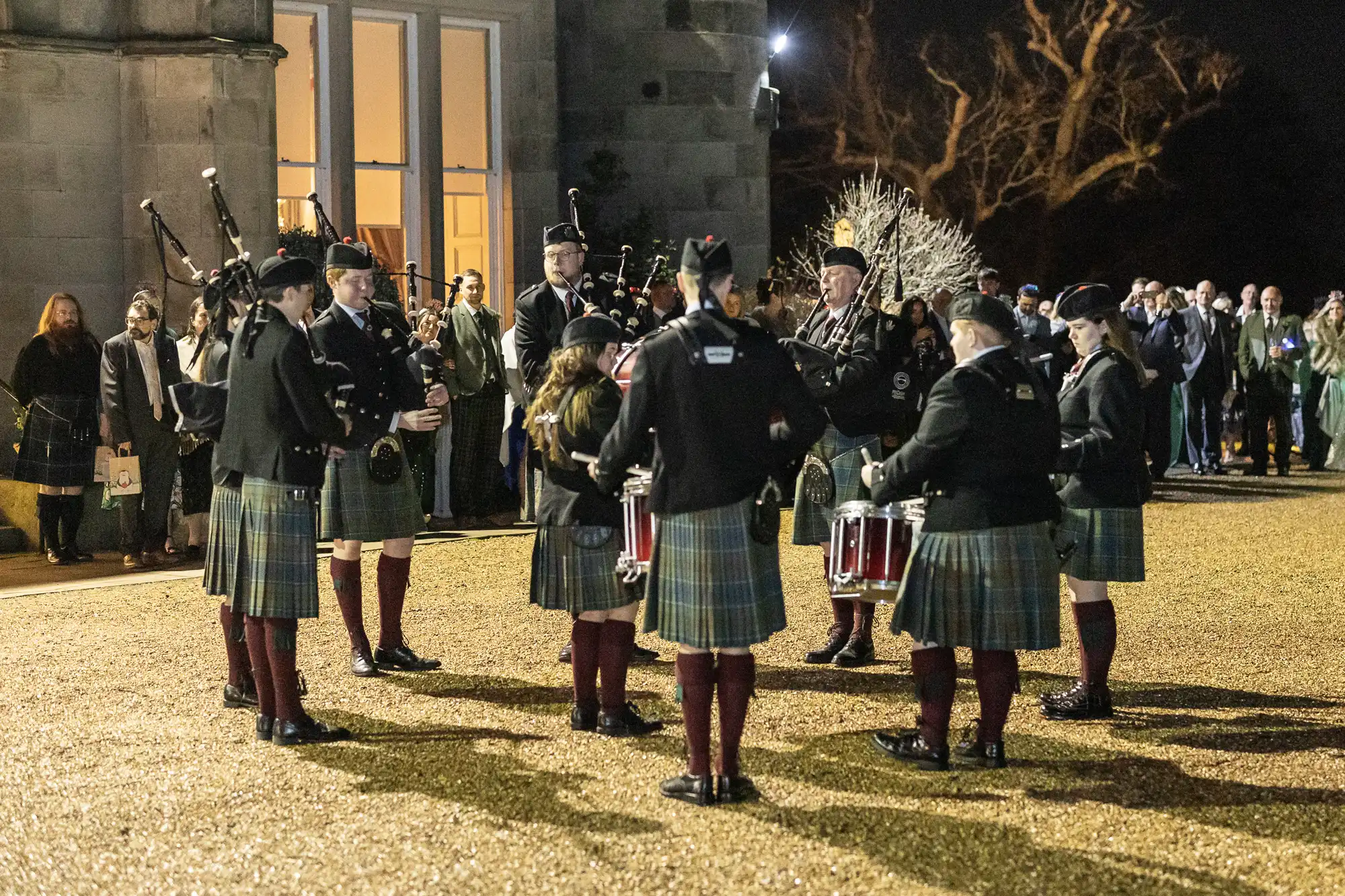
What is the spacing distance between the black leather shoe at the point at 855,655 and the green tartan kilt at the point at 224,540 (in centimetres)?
263

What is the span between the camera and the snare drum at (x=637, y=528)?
6.00 metres

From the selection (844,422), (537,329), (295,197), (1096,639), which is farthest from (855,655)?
(295,197)

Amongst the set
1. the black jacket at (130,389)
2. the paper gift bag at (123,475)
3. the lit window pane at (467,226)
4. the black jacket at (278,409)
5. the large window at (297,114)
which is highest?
the large window at (297,114)

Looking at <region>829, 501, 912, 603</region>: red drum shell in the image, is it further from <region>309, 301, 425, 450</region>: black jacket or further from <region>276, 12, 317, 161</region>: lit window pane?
<region>276, 12, 317, 161</region>: lit window pane

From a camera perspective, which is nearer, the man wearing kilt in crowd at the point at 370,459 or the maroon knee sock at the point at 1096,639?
the maroon knee sock at the point at 1096,639

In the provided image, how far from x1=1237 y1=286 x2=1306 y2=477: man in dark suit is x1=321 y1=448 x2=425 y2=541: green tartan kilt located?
426 inches

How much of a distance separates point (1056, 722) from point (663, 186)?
11138mm

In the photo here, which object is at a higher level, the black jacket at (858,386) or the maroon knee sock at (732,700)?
the black jacket at (858,386)

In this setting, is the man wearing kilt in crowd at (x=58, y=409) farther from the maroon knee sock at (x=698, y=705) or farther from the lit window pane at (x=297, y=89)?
the maroon knee sock at (x=698, y=705)

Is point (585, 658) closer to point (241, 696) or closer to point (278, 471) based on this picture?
point (278, 471)

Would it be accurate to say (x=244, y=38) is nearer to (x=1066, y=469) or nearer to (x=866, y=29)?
(x=1066, y=469)

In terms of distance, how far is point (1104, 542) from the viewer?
6.69 m

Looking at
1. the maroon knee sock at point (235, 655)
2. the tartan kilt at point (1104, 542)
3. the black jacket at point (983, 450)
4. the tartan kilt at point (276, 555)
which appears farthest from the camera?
the maroon knee sock at point (235, 655)

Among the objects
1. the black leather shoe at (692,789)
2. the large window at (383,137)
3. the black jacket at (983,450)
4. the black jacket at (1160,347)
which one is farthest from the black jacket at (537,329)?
the black jacket at (1160,347)
